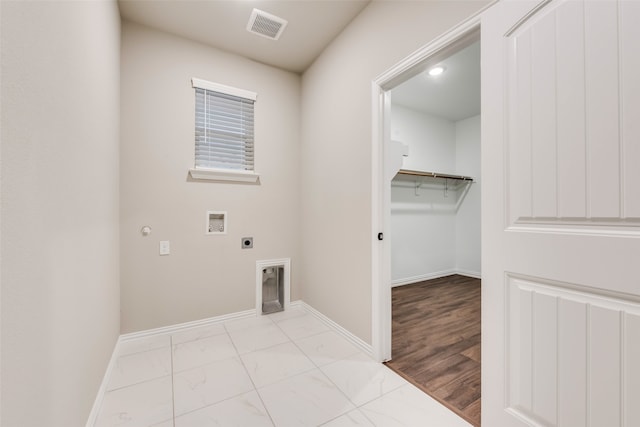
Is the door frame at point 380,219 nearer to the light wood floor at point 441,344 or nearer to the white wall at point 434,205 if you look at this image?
the light wood floor at point 441,344

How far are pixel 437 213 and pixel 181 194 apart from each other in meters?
3.83

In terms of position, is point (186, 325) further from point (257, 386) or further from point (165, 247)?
point (257, 386)

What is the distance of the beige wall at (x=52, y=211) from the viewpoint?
66 centimetres

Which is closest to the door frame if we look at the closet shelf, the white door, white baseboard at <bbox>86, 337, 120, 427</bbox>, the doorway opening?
the doorway opening

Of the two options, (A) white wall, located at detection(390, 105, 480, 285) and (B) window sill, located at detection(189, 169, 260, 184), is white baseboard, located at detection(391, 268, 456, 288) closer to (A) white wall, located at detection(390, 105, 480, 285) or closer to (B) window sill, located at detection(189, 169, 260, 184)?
(A) white wall, located at detection(390, 105, 480, 285)

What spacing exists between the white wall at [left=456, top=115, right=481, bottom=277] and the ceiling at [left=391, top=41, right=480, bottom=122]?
0.88ft

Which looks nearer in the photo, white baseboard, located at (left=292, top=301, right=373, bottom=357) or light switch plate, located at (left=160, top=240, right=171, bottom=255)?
white baseboard, located at (left=292, top=301, right=373, bottom=357)

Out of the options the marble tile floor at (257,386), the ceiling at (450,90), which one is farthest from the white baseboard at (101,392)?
the ceiling at (450,90)

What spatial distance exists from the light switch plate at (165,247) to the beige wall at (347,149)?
133 centimetres

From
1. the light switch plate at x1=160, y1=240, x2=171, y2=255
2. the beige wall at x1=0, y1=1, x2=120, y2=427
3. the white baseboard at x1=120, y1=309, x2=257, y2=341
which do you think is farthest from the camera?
the light switch plate at x1=160, y1=240, x2=171, y2=255

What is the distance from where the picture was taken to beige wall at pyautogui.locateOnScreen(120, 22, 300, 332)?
86.4 inches

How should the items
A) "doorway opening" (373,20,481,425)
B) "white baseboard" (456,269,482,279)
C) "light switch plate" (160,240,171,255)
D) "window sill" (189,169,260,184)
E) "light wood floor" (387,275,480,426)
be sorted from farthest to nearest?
1. "white baseboard" (456,269,482,279)
2. "window sill" (189,169,260,184)
3. "light switch plate" (160,240,171,255)
4. "doorway opening" (373,20,481,425)
5. "light wood floor" (387,275,480,426)

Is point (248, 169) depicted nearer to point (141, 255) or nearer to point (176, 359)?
point (141, 255)

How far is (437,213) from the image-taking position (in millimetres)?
4359
